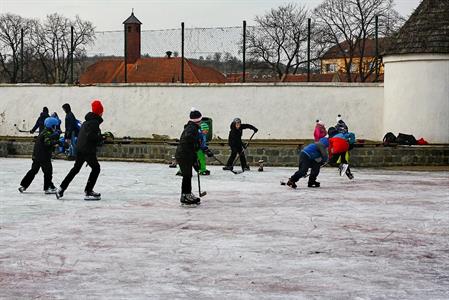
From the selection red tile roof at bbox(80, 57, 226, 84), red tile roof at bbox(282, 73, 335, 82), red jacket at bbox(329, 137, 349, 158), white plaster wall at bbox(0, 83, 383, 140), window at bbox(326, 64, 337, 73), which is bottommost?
red jacket at bbox(329, 137, 349, 158)

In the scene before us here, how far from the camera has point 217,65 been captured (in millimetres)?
27109

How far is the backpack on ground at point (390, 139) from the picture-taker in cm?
2253

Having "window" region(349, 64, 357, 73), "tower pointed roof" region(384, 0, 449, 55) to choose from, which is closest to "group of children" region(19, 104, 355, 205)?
"tower pointed roof" region(384, 0, 449, 55)

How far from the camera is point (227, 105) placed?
26.3m

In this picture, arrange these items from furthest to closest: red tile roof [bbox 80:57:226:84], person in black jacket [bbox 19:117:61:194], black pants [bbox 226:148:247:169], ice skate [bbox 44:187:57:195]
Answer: red tile roof [bbox 80:57:226:84] < black pants [bbox 226:148:247:169] < ice skate [bbox 44:187:57:195] < person in black jacket [bbox 19:117:61:194]

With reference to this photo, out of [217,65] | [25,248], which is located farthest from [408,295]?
[217,65]

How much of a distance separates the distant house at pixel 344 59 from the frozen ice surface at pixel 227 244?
15.3 m

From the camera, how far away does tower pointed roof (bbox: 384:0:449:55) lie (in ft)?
79.0

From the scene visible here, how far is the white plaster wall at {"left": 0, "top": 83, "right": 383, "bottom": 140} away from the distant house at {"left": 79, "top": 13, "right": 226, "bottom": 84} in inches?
41.9

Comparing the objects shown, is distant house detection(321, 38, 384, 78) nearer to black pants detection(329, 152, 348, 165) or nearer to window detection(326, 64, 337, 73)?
window detection(326, 64, 337, 73)

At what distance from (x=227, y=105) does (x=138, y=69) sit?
486 cm

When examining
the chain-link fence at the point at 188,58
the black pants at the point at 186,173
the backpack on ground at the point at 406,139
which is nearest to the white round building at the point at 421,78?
the backpack on ground at the point at 406,139

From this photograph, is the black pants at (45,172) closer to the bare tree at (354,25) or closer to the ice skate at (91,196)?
the ice skate at (91,196)

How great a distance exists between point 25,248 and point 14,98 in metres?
21.6
